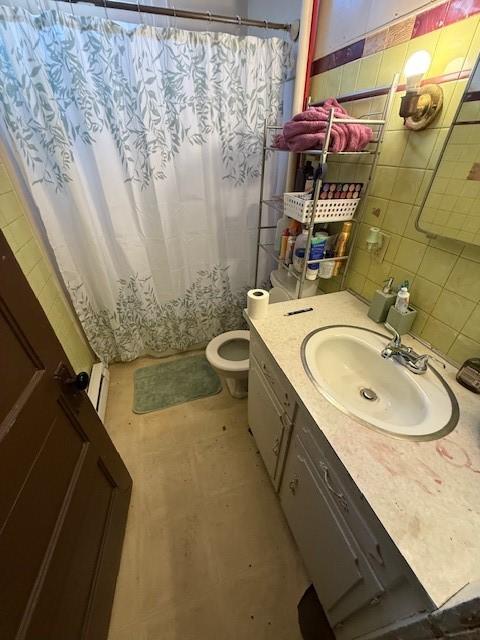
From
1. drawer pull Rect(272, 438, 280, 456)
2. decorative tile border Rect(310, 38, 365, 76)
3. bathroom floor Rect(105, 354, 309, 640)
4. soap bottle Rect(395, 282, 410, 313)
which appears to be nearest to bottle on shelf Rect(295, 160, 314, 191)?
decorative tile border Rect(310, 38, 365, 76)

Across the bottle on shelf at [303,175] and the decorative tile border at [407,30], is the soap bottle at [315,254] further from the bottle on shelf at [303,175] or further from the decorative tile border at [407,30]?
the decorative tile border at [407,30]

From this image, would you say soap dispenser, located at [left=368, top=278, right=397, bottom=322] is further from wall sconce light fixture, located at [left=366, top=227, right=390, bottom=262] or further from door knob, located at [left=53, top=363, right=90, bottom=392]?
door knob, located at [left=53, top=363, right=90, bottom=392]

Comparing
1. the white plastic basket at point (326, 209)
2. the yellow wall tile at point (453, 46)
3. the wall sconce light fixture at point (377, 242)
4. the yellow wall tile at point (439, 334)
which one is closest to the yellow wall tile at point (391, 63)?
the yellow wall tile at point (453, 46)

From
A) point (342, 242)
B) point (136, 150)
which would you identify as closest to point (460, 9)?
→ point (342, 242)

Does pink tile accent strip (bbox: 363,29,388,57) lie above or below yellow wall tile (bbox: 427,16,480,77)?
above

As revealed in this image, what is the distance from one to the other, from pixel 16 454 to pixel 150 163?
1377 millimetres

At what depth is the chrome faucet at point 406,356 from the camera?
877mm

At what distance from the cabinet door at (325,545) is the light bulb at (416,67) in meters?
1.22

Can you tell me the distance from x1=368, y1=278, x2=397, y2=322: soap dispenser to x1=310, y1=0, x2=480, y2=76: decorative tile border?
29.9 inches

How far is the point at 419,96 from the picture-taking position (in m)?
0.84

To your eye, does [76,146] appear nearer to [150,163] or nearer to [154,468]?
[150,163]

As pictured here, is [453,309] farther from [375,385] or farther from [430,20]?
[430,20]

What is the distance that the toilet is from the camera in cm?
156

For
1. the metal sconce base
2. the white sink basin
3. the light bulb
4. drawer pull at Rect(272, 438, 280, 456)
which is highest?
the light bulb
